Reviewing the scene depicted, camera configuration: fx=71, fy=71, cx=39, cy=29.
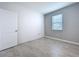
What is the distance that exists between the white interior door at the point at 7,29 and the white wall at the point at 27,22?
1.48 ft

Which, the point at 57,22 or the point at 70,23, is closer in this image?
the point at 70,23

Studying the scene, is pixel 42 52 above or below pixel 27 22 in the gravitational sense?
below

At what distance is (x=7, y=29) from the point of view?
3.19m

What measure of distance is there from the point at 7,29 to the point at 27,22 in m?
1.60

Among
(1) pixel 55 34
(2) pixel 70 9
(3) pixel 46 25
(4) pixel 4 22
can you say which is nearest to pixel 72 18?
(2) pixel 70 9

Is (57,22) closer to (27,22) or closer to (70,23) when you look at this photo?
(70,23)

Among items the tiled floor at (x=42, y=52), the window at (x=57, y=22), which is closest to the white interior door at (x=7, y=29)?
the tiled floor at (x=42, y=52)

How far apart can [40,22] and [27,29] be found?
1.66m

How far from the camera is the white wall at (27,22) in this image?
3812mm

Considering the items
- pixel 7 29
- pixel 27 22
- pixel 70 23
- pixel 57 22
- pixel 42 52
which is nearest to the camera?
pixel 42 52

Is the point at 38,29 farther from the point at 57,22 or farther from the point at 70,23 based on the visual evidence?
the point at 70,23

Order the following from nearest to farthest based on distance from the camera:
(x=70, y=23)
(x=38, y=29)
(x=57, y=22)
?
(x=70, y=23)
(x=57, y=22)
(x=38, y=29)

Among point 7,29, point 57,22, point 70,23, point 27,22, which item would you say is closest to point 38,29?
point 27,22

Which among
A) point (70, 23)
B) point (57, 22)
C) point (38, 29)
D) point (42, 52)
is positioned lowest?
point (42, 52)
